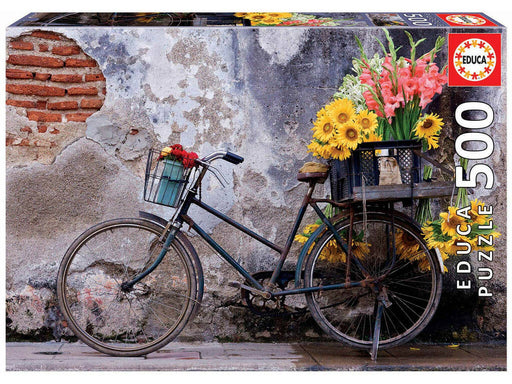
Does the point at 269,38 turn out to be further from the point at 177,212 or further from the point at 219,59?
the point at 177,212

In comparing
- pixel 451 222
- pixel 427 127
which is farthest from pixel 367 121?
pixel 451 222

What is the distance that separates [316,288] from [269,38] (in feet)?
5.94

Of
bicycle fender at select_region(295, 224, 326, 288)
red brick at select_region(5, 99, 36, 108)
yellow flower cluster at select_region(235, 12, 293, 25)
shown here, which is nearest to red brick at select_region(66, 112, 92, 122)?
red brick at select_region(5, 99, 36, 108)

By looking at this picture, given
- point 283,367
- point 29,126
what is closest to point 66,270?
point 29,126

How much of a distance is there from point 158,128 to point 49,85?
839 millimetres

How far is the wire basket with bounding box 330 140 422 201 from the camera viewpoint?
15.1 ft

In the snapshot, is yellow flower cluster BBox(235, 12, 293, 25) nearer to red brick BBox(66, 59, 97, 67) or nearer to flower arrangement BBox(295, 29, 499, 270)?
flower arrangement BBox(295, 29, 499, 270)

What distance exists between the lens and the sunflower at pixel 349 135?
177 inches

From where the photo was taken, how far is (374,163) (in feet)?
15.1

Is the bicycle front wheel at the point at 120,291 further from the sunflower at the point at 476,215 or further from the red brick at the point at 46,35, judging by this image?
the sunflower at the point at 476,215

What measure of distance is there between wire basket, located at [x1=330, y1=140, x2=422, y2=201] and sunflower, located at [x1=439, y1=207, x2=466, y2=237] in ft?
0.96

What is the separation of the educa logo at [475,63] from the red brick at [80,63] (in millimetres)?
2496

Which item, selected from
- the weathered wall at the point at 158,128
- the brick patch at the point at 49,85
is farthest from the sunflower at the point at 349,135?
the brick patch at the point at 49,85

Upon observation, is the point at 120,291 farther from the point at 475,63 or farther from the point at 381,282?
the point at 475,63
